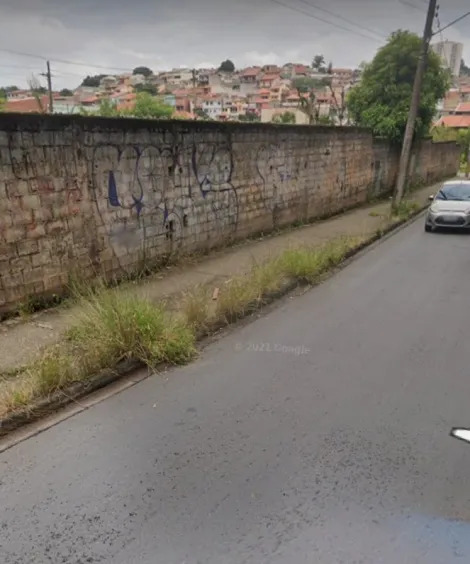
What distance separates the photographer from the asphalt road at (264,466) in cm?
281

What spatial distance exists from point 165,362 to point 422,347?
9.68ft

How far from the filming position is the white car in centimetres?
1332

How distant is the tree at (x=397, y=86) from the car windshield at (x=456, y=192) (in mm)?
6007

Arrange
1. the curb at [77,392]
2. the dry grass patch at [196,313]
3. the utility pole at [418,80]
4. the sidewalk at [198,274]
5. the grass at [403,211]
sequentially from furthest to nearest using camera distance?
the grass at [403,211] < the utility pole at [418,80] < the dry grass patch at [196,313] < the sidewalk at [198,274] < the curb at [77,392]

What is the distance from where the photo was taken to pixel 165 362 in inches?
204

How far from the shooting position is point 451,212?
13.4 meters

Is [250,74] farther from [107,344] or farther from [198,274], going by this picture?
A: [107,344]

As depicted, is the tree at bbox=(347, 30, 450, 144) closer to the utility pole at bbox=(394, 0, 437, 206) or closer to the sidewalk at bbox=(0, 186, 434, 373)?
the utility pole at bbox=(394, 0, 437, 206)

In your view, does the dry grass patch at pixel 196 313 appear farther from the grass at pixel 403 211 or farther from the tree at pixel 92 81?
the tree at pixel 92 81

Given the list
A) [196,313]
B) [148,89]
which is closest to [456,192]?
[196,313]

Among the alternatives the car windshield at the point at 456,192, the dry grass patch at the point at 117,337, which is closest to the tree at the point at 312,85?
the car windshield at the point at 456,192

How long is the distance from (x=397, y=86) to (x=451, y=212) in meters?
9.23

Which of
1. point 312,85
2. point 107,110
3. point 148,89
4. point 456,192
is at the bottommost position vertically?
point 456,192

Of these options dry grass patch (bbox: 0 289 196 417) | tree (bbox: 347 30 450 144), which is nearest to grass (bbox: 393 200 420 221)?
tree (bbox: 347 30 450 144)
